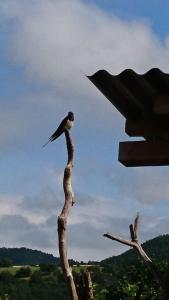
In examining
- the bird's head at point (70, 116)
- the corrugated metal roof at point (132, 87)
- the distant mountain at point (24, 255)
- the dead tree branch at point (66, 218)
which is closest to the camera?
the corrugated metal roof at point (132, 87)

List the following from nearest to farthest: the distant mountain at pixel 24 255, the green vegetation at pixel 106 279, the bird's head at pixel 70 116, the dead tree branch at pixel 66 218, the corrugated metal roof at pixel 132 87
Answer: the corrugated metal roof at pixel 132 87, the dead tree branch at pixel 66 218, the bird's head at pixel 70 116, the green vegetation at pixel 106 279, the distant mountain at pixel 24 255

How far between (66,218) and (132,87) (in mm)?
1325

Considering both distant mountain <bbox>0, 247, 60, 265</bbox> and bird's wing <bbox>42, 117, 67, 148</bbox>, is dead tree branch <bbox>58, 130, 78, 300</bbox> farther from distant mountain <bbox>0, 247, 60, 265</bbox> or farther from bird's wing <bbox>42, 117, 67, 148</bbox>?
distant mountain <bbox>0, 247, 60, 265</bbox>

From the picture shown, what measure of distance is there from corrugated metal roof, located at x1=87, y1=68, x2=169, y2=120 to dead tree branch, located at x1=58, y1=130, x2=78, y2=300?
3.21ft

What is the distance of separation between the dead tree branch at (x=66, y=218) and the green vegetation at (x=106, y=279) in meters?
0.39

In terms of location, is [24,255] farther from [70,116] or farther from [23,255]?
[70,116]

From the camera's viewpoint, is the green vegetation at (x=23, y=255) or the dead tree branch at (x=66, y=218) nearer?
the dead tree branch at (x=66, y=218)

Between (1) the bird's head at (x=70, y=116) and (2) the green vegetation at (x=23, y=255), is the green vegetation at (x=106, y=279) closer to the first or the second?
(1) the bird's head at (x=70, y=116)

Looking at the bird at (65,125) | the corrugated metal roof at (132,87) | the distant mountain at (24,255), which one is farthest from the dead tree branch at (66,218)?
the distant mountain at (24,255)

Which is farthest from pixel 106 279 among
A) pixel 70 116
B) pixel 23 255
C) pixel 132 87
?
pixel 23 255

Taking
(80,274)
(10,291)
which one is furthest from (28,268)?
(80,274)

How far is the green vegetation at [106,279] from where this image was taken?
33.7 metres

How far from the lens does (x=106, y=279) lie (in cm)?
4041

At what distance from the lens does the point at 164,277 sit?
4.79 meters
